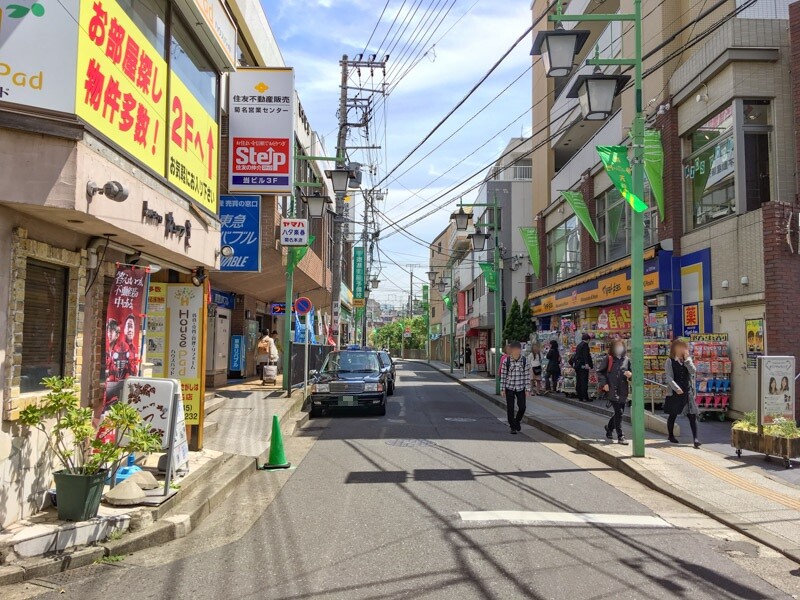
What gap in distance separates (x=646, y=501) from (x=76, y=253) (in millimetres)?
6629

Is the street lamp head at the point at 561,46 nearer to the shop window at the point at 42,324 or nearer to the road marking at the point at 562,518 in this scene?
the road marking at the point at 562,518

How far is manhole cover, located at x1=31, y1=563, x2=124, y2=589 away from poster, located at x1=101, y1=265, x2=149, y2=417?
2.07 metres

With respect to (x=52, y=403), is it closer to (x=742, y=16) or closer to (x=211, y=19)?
(x=211, y=19)

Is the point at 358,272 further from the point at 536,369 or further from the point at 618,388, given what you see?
the point at 618,388

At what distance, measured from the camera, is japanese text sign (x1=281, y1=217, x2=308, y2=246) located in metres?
16.4

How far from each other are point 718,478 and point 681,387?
2351 mm

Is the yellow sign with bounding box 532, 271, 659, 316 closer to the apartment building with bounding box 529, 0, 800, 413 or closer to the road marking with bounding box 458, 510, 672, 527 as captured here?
the apartment building with bounding box 529, 0, 800, 413

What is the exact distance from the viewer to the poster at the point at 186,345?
29.0ft

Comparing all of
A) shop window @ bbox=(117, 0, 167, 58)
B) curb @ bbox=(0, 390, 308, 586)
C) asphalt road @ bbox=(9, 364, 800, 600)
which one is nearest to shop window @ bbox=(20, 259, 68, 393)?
curb @ bbox=(0, 390, 308, 586)

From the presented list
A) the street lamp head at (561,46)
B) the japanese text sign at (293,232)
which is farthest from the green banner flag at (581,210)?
the street lamp head at (561,46)

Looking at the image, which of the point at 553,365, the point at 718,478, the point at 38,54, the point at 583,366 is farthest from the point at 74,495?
the point at 553,365

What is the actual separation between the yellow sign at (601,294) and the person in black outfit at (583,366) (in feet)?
5.41

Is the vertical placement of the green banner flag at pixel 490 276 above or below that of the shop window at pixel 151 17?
below

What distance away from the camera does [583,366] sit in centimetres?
1781
